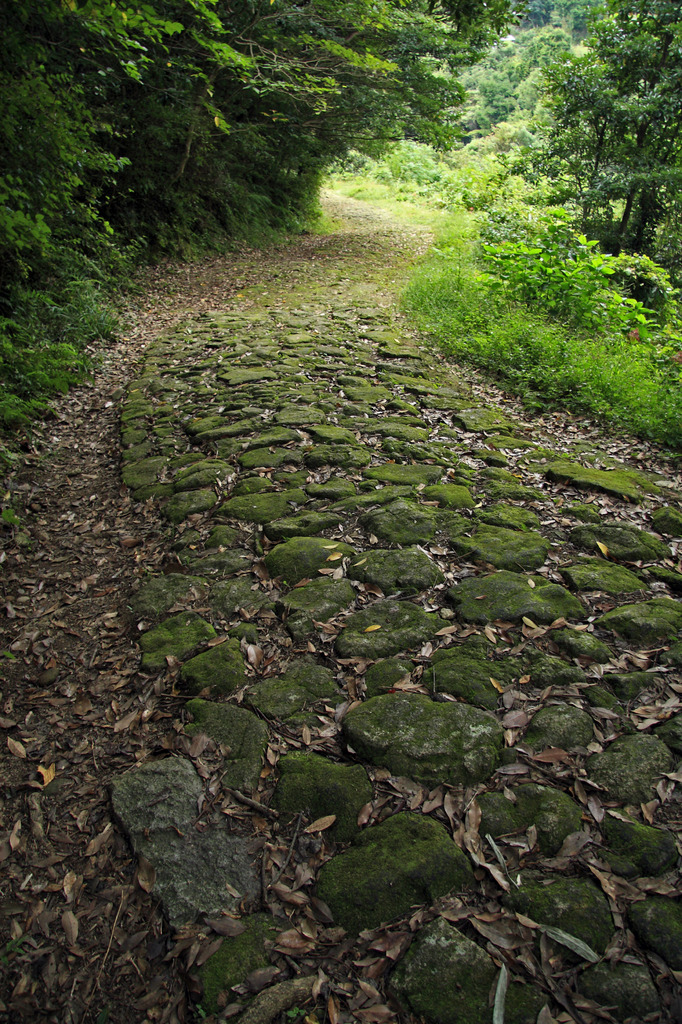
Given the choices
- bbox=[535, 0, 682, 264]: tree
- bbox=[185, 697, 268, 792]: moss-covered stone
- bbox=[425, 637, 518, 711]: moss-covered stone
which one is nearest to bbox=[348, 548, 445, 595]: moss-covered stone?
bbox=[425, 637, 518, 711]: moss-covered stone

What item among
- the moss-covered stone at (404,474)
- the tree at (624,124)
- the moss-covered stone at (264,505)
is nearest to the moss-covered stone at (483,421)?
the moss-covered stone at (404,474)

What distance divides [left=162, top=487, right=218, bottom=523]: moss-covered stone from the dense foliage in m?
1.99

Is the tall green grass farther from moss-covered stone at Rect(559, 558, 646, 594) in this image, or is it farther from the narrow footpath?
moss-covered stone at Rect(559, 558, 646, 594)

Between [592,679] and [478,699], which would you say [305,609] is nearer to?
[478,699]

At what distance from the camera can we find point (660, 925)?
A: 5.22ft

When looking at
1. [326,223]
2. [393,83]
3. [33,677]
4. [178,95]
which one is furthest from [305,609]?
[326,223]

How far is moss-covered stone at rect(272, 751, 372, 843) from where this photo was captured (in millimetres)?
1959

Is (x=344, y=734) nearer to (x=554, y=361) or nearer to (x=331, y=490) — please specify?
(x=331, y=490)

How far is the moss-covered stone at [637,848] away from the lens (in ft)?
5.67

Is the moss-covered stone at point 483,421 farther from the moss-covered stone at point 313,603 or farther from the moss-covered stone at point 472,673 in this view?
the moss-covered stone at point 472,673

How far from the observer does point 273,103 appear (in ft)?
39.4

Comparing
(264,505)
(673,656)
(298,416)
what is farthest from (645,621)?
(298,416)

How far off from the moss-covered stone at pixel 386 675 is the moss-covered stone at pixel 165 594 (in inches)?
41.1

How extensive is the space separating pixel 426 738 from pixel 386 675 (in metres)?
0.36
